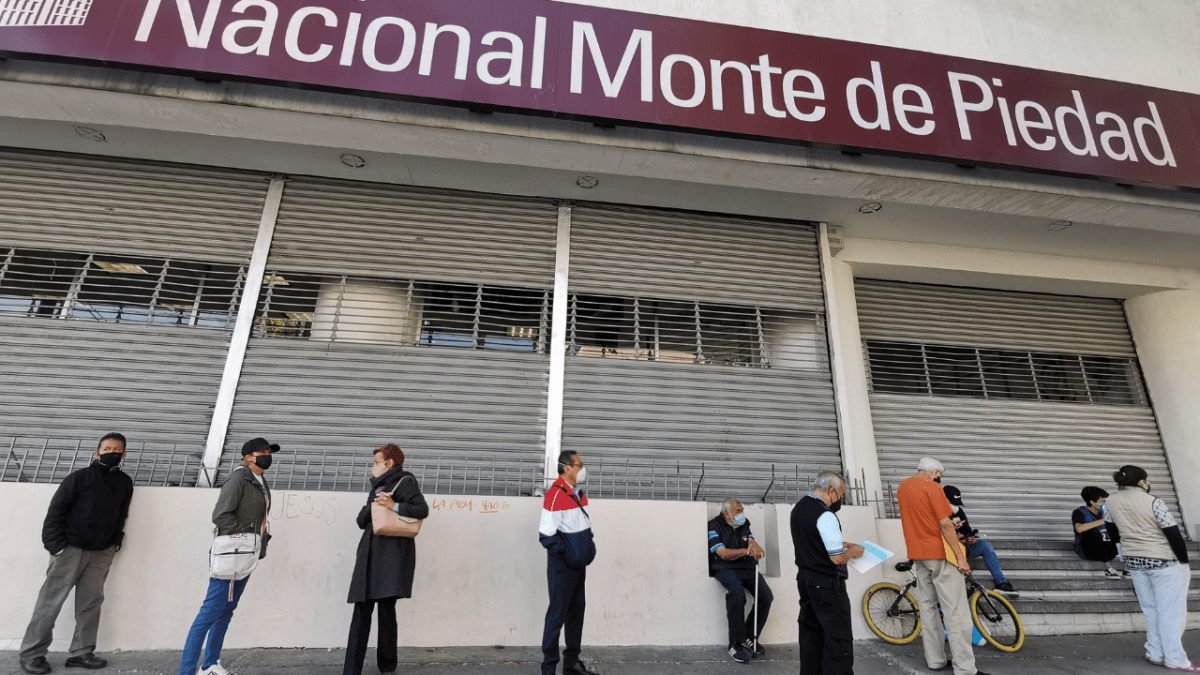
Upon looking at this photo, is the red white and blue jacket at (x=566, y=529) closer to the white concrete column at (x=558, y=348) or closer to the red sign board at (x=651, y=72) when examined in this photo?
the white concrete column at (x=558, y=348)

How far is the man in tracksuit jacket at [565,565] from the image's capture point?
4219 millimetres

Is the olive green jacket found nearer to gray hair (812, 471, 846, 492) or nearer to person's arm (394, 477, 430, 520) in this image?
person's arm (394, 477, 430, 520)

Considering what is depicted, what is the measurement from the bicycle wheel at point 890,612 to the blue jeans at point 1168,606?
1.87 m

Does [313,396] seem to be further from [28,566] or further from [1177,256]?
[1177,256]

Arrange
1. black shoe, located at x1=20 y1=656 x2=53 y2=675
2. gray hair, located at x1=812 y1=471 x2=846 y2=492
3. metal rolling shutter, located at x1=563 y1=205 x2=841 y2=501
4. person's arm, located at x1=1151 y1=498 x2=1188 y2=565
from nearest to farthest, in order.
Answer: gray hair, located at x1=812 y1=471 x2=846 y2=492 < black shoe, located at x1=20 y1=656 x2=53 y2=675 < person's arm, located at x1=1151 y1=498 x2=1188 y2=565 < metal rolling shutter, located at x1=563 y1=205 x2=841 y2=501

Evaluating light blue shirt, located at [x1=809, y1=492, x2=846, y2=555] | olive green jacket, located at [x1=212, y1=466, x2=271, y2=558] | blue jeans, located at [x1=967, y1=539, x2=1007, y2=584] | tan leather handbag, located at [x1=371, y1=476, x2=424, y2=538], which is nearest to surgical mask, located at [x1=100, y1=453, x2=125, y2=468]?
olive green jacket, located at [x1=212, y1=466, x2=271, y2=558]

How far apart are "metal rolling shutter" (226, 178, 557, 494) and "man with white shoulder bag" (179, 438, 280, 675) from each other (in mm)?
1440

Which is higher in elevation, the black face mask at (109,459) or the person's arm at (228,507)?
the black face mask at (109,459)

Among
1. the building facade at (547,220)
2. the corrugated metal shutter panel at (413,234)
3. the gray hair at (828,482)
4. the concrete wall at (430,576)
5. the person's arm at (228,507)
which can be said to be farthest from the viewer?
the corrugated metal shutter panel at (413,234)

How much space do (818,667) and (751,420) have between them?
127 inches

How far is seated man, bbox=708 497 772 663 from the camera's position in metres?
5.14

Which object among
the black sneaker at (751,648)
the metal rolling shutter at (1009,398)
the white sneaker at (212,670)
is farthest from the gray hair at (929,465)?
the white sneaker at (212,670)

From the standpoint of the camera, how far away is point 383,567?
13.4 feet

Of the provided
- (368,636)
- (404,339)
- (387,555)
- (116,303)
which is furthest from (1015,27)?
(116,303)
